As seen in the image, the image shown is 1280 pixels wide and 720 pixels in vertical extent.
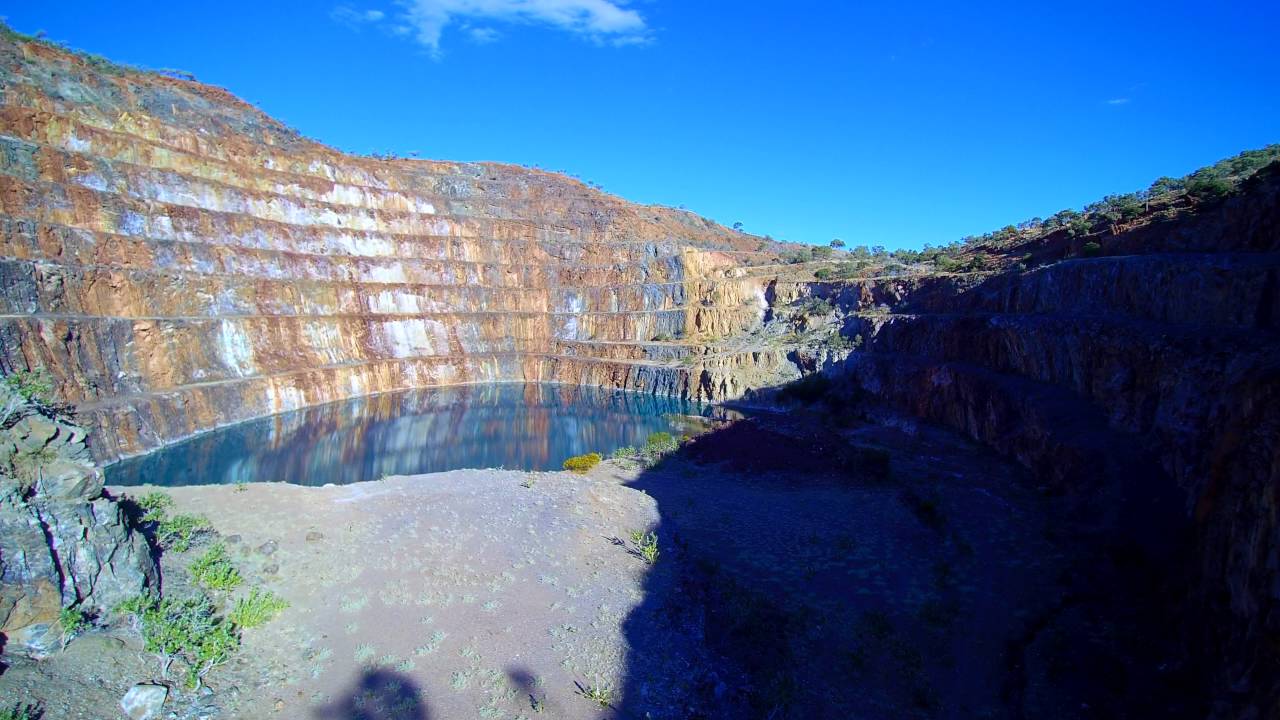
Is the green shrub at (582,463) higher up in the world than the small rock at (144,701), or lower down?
lower down

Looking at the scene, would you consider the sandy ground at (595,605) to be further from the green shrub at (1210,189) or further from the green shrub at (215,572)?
the green shrub at (1210,189)

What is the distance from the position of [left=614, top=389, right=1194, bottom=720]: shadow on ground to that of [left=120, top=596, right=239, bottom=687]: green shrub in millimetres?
6142

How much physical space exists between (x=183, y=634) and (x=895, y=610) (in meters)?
12.9

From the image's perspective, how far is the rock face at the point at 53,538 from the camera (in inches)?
323

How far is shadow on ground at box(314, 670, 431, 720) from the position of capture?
29.0 ft

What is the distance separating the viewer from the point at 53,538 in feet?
28.7

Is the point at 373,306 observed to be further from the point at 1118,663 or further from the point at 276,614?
the point at 1118,663

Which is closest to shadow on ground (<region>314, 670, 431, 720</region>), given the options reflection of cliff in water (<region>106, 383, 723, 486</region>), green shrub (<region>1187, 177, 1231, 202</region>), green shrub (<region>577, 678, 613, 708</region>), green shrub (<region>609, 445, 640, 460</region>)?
green shrub (<region>577, 678, 613, 708</region>)

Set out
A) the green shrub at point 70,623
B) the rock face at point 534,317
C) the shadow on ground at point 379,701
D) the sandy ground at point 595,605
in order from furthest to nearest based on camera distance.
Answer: the rock face at point 534,317 < the sandy ground at point 595,605 < the shadow on ground at point 379,701 < the green shrub at point 70,623

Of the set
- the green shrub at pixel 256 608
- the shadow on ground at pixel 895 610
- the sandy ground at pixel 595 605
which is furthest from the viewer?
the green shrub at pixel 256 608

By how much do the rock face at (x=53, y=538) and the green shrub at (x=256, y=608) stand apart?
1.43 metres

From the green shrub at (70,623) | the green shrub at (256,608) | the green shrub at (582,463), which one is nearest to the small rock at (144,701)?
the green shrub at (70,623)

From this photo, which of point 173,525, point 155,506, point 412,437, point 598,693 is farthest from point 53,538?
point 412,437

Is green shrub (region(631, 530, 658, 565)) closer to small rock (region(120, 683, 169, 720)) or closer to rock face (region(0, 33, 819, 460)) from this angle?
small rock (region(120, 683, 169, 720))
